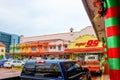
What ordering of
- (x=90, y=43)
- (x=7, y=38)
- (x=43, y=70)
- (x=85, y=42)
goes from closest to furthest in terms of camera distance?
(x=43, y=70) → (x=90, y=43) → (x=85, y=42) → (x=7, y=38)

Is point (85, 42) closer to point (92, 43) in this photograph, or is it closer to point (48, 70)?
point (92, 43)

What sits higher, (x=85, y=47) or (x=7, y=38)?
(x=7, y=38)

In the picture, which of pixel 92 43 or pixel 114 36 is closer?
pixel 114 36

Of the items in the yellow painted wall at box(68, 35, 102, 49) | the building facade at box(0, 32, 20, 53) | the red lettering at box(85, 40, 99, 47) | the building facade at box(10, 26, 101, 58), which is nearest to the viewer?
the red lettering at box(85, 40, 99, 47)

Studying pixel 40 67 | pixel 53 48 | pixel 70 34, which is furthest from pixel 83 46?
pixel 40 67

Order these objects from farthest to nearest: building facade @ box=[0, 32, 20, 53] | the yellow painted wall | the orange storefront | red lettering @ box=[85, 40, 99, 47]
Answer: building facade @ box=[0, 32, 20, 53]
the yellow painted wall
red lettering @ box=[85, 40, 99, 47]
the orange storefront

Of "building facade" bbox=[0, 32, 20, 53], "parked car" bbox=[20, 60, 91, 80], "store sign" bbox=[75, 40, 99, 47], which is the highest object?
"building facade" bbox=[0, 32, 20, 53]

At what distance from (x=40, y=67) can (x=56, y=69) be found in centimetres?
60

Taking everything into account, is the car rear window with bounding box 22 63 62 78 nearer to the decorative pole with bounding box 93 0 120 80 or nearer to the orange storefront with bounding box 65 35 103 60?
the decorative pole with bounding box 93 0 120 80

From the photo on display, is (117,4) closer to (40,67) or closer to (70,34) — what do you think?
(40,67)

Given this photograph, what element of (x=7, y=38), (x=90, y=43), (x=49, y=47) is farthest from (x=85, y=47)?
(x=7, y=38)

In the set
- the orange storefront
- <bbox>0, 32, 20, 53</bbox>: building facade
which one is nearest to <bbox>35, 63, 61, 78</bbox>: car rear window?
the orange storefront

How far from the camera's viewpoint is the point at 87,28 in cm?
5062

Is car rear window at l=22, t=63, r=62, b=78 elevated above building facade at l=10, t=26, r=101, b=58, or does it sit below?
below
